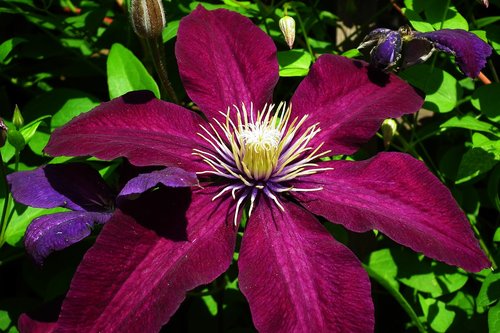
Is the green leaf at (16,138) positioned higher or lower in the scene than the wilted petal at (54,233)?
higher

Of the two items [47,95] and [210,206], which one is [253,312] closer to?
[210,206]

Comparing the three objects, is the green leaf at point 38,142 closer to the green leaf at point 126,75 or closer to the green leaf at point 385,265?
the green leaf at point 126,75

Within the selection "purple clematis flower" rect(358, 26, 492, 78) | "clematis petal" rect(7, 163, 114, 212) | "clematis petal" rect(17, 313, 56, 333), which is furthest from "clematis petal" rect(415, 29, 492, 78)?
"clematis petal" rect(17, 313, 56, 333)

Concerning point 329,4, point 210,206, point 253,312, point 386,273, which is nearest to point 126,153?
point 210,206

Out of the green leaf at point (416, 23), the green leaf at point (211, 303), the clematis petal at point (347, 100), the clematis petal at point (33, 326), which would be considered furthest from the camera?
the green leaf at point (211, 303)

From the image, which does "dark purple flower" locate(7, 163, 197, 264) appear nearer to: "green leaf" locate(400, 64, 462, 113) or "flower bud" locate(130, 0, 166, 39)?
"flower bud" locate(130, 0, 166, 39)

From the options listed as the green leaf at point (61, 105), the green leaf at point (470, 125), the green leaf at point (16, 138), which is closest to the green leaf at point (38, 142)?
the green leaf at point (61, 105)

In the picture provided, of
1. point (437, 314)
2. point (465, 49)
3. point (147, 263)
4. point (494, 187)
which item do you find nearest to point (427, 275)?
point (437, 314)
